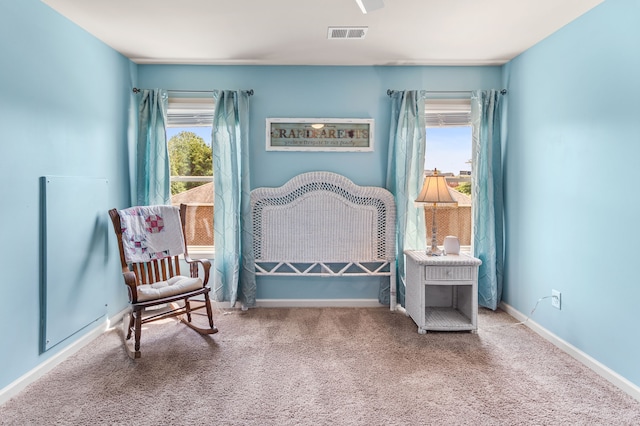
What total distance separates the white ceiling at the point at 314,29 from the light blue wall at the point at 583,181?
0.30 m

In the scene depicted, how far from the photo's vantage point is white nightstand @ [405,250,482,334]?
9.44ft

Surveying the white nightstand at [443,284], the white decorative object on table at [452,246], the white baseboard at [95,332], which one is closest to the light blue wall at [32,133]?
the white baseboard at [95,332]

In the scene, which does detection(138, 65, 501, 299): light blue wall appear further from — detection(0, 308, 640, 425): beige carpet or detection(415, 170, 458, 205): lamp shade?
detection(0, 308, 640, 425): beige carpet

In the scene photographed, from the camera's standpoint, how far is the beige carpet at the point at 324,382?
1.85 m

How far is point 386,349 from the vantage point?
261 centimetres

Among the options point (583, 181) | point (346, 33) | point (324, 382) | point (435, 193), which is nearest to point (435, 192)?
point (435, 193)

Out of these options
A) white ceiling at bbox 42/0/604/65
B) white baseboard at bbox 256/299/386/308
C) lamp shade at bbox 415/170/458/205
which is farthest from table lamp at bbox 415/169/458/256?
white ceiling at bbox 42/0/604/65

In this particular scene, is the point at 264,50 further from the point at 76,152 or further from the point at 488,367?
the point at 488,367

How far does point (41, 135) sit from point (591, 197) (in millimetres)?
3625

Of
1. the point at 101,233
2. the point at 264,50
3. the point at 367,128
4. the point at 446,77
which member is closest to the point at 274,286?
the point at 101,233

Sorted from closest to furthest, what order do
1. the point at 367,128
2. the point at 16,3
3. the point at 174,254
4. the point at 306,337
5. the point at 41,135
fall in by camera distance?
the point at 16,3
the point at 41,135
the point at 306,337
the point at 174,254
the point at 367,128

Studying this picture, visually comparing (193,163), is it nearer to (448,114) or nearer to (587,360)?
(448,114)

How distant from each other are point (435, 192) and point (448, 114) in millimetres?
1044

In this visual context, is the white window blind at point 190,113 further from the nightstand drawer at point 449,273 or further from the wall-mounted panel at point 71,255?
the nightstand drawer at point 449,273
